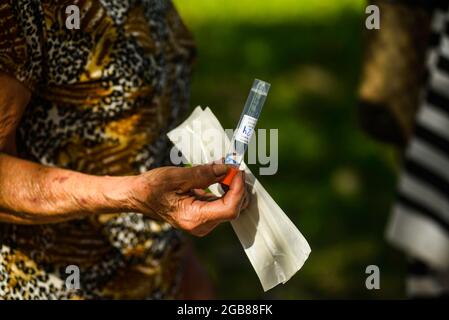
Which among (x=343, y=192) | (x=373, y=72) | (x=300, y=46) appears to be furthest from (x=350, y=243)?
(x=300, y=46)

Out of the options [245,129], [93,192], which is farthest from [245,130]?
[93,192]

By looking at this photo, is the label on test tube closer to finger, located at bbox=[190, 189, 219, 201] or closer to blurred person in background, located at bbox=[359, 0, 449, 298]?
finger, located at bbox=[190, 189, 219, 201]

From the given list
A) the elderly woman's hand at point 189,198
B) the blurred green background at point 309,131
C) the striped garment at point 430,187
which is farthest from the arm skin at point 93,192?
the blurred green background at point 309,131

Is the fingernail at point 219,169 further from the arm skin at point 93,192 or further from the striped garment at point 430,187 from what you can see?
the striped garment at point 430,187

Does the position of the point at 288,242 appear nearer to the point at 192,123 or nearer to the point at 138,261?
the point at 192,123

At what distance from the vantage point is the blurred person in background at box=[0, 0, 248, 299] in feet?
5.42

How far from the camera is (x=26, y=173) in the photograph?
173 centimetres

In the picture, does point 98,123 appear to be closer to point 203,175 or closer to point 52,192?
point 52,192

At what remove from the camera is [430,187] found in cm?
274

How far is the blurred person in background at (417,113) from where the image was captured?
105 inches

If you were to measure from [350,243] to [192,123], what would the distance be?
7.25 ft

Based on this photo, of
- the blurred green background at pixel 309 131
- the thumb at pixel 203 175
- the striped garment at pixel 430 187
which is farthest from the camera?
the blurred green background at pixel 309 131

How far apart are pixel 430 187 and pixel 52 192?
1.37 metres

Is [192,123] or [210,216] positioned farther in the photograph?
[192,123]
